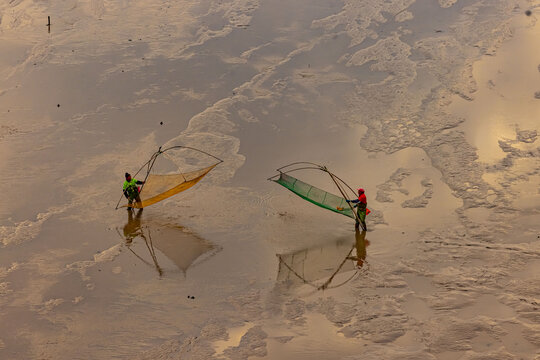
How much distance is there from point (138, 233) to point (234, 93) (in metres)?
6.41

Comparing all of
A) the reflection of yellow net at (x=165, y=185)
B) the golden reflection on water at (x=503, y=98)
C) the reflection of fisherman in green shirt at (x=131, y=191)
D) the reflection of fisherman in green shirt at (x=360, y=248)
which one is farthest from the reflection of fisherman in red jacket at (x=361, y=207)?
the reflection of fisherman in green shirt at (x=131, y=191)

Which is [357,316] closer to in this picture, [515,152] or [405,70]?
[515,152]

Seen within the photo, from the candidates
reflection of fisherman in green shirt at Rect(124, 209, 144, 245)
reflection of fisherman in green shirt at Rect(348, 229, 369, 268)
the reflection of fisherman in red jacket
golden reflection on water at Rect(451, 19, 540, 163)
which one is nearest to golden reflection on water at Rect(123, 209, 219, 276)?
reflection of fisherman in green shirt at Rect(124, 209, 144, 245)

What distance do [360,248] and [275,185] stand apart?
9.41 feet

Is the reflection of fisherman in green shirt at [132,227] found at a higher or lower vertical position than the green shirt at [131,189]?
lower

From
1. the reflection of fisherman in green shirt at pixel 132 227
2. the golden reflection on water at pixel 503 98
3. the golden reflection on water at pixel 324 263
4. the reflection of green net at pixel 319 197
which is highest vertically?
the golden reflection on water at pixel 503 98

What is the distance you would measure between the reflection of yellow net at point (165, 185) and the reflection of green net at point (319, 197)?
65.4 inches

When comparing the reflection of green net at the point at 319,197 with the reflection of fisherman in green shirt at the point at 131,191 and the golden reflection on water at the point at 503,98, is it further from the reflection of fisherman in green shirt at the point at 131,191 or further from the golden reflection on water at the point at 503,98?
the golden reflection on water at the point at 503,98

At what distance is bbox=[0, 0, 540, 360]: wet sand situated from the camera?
32.1 feet

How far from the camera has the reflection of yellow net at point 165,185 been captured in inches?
506

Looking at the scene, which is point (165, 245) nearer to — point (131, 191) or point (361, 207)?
point (131, 191)

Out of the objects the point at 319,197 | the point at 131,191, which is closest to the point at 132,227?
the point at 131,191

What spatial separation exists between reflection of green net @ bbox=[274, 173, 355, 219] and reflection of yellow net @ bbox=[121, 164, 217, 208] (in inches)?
65.4

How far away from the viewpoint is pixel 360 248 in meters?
11.6
